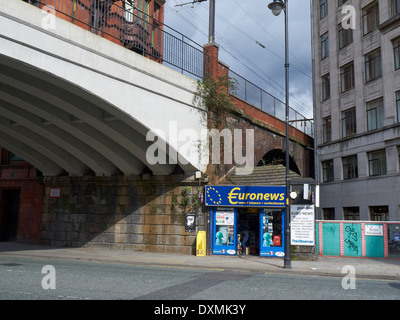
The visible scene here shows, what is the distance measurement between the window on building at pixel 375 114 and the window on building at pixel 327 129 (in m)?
4.97

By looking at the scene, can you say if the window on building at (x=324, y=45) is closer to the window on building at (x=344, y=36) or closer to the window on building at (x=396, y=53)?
the window on building at (x=344, y=36)

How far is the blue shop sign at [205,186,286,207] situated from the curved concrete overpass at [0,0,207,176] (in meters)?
1.57

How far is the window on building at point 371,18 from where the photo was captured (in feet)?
98.7

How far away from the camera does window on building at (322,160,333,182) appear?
34.4 meters

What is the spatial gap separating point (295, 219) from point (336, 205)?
55.8ft

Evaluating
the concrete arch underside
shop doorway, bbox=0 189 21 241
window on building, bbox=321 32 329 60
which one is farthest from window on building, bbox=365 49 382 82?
shop doorway, bbox=0 189 21 241

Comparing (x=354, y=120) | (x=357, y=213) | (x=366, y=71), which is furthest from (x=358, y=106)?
(x=357, y=213)

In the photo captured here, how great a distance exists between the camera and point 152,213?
64.1 feet

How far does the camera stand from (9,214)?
84.2 feet

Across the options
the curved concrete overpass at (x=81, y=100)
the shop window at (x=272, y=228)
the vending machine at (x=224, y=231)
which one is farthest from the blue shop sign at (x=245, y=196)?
the curved concrete overpass at (x=81, y=100)

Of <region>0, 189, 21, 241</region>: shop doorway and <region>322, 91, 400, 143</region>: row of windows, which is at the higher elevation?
<region>322, 91, 400, 143</region>: row of windows

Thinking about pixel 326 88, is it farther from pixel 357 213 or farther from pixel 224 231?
pixel 224 231

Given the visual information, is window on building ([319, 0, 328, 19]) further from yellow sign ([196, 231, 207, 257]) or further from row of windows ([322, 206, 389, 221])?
yellow sign ([196, 231, 207, 257])
